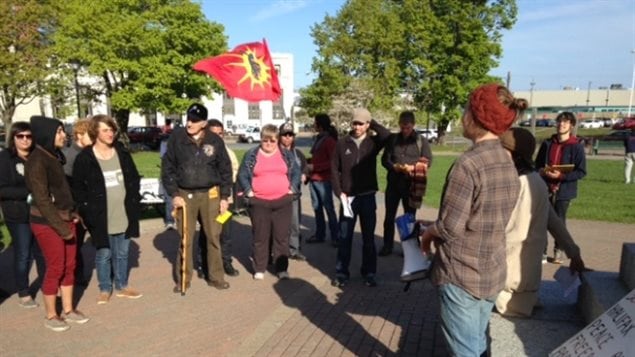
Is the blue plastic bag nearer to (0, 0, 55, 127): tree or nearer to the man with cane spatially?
the man with cane

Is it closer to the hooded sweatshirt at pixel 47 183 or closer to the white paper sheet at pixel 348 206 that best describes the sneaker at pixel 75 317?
the hooded sweatshirt at pixel 47 183

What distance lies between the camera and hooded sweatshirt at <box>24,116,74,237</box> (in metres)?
4.02

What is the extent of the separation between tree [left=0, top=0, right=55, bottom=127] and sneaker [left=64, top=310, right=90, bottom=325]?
24.7 metres

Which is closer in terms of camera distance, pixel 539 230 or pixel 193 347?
pixel 539 230

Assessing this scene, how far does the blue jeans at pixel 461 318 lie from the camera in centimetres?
234

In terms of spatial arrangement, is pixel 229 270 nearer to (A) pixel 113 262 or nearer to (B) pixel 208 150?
(A) pixel 113 262

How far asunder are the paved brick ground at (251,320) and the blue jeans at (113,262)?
0.73ft

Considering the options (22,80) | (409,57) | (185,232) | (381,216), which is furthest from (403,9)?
(185,232)

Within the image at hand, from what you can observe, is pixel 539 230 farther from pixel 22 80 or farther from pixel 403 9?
pixel 403 9

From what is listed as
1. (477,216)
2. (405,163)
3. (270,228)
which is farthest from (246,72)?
(477,216)

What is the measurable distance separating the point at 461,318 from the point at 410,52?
114ft

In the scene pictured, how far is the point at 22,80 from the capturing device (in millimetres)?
25406

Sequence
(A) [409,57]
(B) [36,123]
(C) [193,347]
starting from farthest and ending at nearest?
(A) [409,57] → (B) [36,123] → (C) [193,347]

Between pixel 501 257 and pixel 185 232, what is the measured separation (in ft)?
11.9
